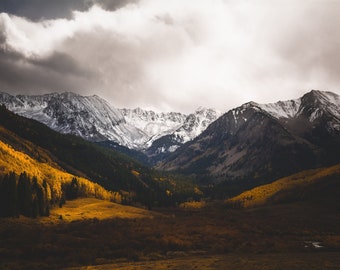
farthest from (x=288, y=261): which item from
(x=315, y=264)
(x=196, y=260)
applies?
(x=196, y=260)

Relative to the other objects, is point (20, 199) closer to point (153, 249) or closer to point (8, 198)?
point (8, 198)

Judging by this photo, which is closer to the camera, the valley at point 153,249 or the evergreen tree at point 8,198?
the valley at point 153,249

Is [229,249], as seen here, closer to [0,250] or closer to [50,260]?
[50,260]

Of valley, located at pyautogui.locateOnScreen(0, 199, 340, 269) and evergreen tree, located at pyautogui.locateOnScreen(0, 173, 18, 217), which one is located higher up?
evergreen tree, located at pyautogui.locateOnScreen(0, 173, 18, 217)

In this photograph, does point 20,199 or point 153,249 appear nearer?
point 153,249

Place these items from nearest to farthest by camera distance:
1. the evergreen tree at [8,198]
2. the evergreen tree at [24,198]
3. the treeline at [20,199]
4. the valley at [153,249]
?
the valley at [153,249] → the evergreen tree at [8,198] → the treeline at [20,199] → the evergreen tree at [24,198]

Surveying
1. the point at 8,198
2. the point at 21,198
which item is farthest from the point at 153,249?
the point at 21,198

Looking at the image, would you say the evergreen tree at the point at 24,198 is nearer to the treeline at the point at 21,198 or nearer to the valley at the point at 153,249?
the treeline at the point at 21,198

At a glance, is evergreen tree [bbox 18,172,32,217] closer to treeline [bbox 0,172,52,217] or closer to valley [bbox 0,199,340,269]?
treeline [bbox 0,172,52,217]

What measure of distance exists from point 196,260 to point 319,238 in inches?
1932

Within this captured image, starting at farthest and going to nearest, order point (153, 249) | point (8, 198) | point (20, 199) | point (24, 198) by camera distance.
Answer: point (24, 198) → point (20, 199) → point (8, 198) → point (153, 249)

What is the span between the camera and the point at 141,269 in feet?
178

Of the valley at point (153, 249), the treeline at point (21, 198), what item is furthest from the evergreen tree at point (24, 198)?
the valley at point (153, 249)

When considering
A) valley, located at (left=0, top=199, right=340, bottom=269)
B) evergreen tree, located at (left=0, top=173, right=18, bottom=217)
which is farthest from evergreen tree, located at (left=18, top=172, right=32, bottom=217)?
valley, located at (left=0, top=199, right=340, bottom=269)
